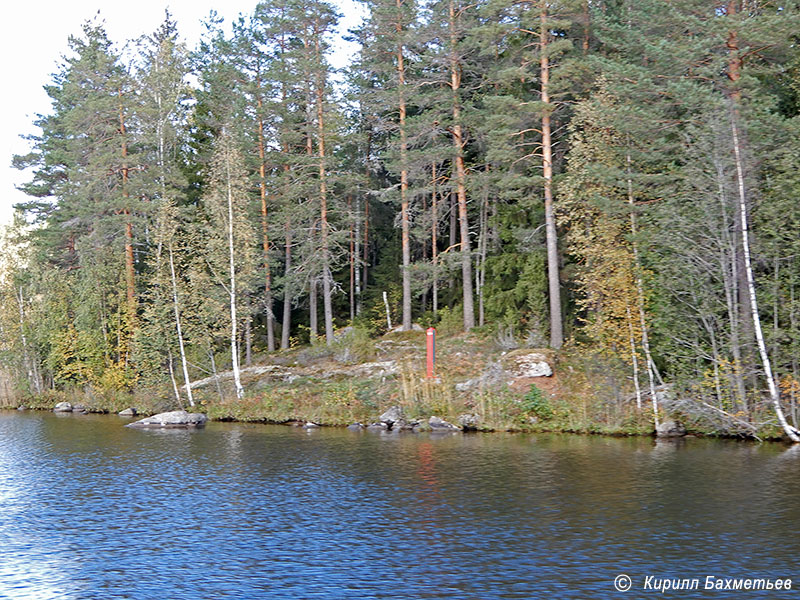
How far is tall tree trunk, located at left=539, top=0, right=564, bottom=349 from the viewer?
32.2 metres

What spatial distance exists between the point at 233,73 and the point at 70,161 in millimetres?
12566

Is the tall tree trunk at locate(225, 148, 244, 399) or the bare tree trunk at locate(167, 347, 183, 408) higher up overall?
the tall tree trunk at locate(225, 148, 244, 399)

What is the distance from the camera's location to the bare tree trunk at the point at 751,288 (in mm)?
23844

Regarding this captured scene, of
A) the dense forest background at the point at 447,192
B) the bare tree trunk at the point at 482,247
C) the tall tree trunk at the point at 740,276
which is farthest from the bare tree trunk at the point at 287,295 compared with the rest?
the tall tree trunk at the point at 740,276

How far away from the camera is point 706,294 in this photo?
25828 millimetres

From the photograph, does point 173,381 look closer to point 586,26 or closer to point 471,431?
point 471,431

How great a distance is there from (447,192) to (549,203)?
12276mm

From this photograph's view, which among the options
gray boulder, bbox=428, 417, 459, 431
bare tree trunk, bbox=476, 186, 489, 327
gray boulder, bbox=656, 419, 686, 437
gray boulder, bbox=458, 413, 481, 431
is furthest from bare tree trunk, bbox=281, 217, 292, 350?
gray boulder, bbox=656, 419, 686, 437

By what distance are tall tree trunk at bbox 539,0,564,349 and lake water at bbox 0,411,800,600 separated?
314 inches

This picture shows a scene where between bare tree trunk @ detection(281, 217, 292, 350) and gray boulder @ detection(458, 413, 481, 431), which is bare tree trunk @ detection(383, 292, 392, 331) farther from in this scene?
gray boulder @ detection(458, 413, 481, 431)

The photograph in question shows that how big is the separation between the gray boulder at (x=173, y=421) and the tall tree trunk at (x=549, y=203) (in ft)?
55.8

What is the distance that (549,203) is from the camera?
32625 millimetres

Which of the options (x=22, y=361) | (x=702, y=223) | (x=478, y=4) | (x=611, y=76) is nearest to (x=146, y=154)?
(x=22, y=361)

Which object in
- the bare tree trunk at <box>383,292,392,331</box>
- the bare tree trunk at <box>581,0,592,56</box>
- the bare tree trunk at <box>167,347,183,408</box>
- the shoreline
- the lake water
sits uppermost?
the bare tree trunk at <box>581,0,592,56</box>
